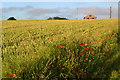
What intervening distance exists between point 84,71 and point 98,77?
0.50 metres

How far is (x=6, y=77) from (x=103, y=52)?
4053mm

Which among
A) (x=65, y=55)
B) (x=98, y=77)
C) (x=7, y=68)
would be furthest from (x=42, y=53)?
(x=98, y=77)

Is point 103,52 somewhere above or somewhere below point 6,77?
above

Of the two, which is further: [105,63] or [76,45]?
[76,45]

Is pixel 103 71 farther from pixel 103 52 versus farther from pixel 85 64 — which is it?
pixel 103 52

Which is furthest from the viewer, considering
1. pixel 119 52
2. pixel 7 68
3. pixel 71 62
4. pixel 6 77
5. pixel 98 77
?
pixel 119 52

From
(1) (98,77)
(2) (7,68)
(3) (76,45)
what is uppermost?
(3) (76,45)

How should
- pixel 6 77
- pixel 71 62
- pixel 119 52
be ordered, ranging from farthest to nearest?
pixel 119 52 → pixel 71 62 → pixel 6 77

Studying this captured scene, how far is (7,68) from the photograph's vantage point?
4875 millimetres

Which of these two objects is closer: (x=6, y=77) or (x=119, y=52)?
(x=6, y=77)

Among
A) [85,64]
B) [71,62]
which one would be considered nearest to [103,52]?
[85,64]

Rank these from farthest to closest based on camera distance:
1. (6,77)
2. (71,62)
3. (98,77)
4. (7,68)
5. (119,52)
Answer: (119,52) < (71,62) < (98,77) < (7,68) < (6,77)

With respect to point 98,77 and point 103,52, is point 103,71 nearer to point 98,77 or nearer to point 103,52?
point 98,77

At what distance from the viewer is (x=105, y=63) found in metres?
6.04
